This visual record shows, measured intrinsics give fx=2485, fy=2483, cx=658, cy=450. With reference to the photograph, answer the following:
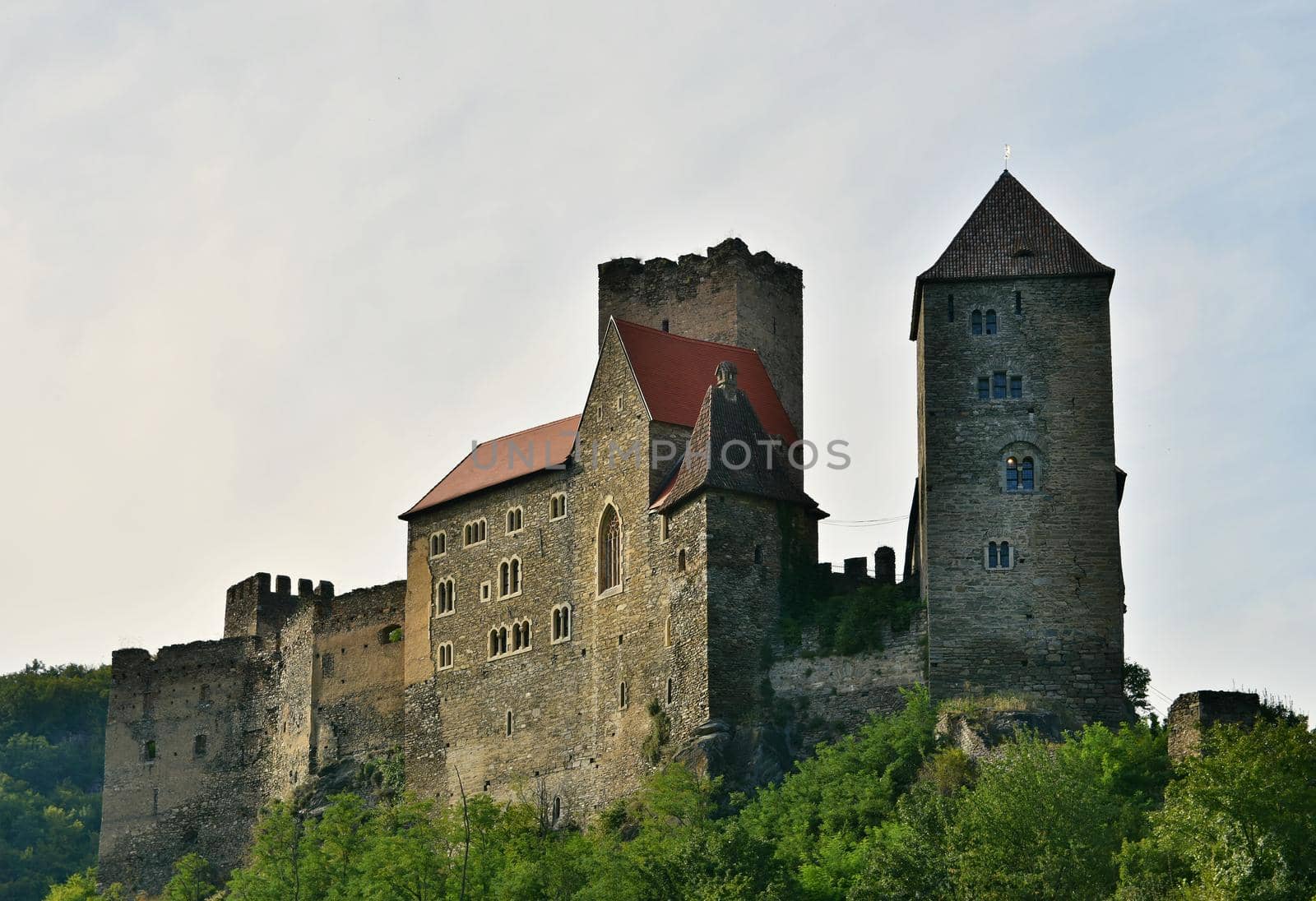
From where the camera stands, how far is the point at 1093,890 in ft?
187

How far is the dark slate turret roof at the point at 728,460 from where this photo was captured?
7412 cm

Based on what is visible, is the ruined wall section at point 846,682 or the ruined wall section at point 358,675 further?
the ruined wall section at point 358,675

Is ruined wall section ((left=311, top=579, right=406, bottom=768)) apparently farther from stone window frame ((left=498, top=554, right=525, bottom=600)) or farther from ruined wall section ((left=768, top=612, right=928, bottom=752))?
ruined wall section ((left=768, top=612, right=928, bottom=752))

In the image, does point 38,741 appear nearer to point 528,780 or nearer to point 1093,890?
point 528,780

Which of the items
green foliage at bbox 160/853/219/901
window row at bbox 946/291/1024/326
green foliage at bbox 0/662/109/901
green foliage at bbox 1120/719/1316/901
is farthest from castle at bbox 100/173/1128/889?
green foliage at bbox 1120/719/1316/901

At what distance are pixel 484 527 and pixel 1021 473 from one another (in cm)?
2084

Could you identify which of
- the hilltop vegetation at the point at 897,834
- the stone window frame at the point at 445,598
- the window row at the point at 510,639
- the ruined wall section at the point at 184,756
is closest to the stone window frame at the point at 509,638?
the window row at the point at 510,639

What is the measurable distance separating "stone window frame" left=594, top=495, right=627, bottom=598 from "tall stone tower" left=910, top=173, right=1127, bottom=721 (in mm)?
10038

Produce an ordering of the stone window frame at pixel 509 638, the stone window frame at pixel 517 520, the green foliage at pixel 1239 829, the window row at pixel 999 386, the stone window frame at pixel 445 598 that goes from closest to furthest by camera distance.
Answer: the green foliage at pixel 1239 829
the window row at pixel 999 386
the stone window frame at pixel 509 638
the stone window frame at pixel 517 520
the stone window frame at pixel 445 598

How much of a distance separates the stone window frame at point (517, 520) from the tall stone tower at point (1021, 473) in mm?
15288

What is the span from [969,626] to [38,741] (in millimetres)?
66652

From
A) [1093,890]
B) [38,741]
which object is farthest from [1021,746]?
[38,741]

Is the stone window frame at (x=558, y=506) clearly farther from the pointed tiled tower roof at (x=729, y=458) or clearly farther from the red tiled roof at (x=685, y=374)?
the pointed tiled tower roof at (x=729, y=458)

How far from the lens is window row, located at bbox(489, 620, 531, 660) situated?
8025 cm
